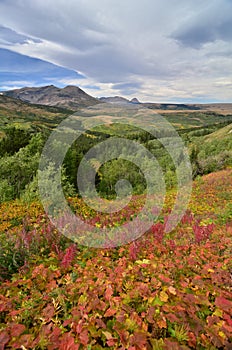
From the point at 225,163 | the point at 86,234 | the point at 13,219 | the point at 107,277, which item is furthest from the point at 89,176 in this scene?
the point at 107,277

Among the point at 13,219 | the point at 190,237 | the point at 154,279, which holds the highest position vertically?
the point at 154,279

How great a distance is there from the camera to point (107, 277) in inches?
194

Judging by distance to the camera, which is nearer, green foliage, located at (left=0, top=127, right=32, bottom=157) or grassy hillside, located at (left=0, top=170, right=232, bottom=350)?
grassy hillside, located at (left=0, top=170, right=232, bottom=350)

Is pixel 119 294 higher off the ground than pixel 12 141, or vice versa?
pixel 12 141

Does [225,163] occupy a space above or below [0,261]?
below

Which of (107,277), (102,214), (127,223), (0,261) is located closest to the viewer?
(107,277)

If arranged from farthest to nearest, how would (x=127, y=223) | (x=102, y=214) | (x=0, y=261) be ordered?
(x=102, y=214)
(x=127, y=223)
(x=0, y=261)

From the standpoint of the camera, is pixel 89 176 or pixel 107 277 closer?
pixel 107 277

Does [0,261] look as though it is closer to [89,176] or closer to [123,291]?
[123,291]

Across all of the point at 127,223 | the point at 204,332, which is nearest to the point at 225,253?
the point at 204,332

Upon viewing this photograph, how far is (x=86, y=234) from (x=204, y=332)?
4.55 metres

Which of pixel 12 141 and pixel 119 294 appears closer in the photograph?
pixel 119 294

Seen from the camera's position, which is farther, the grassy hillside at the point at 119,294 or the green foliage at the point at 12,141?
the green foliage at the point at 12,141

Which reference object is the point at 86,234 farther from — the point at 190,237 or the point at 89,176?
the point at 89,176
